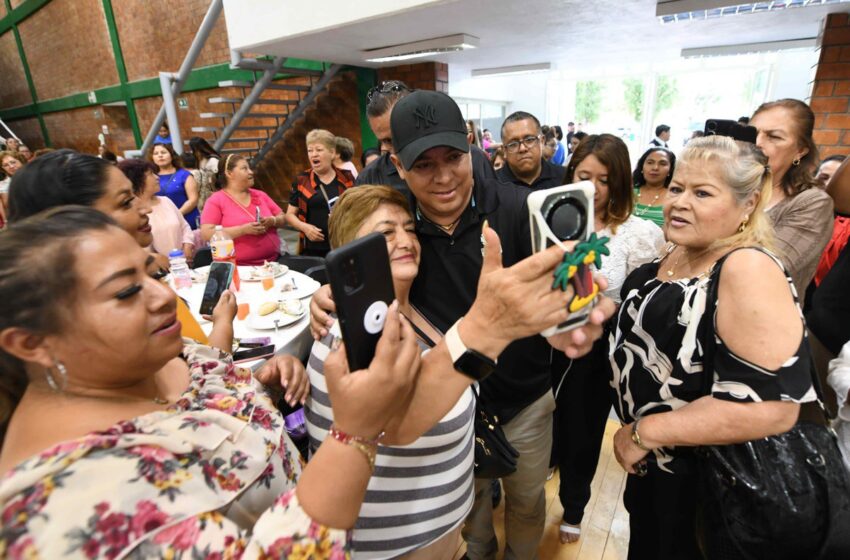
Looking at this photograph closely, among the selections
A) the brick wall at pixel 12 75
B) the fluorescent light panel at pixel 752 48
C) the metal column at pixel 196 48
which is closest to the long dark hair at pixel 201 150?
the metal column at pixel 196 48

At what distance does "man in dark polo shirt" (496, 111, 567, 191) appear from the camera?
2.62 metres

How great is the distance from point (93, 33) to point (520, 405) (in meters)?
12.9

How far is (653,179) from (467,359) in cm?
255

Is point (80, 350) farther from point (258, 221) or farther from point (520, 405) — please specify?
point (258, 221)

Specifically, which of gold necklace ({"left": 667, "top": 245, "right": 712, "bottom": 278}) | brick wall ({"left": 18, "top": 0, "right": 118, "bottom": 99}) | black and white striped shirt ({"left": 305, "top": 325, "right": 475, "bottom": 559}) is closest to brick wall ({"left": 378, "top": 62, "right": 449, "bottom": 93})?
gold necklace ({"left": 667, "top": 245, "right": 712, "bottom": 278})

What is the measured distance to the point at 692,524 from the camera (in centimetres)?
126

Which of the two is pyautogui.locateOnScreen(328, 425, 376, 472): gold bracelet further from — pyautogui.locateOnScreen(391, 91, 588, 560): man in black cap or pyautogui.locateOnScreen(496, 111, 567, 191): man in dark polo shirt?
pyautogui.locateOnScreen(496, 111, 567, 191): man in dark polo shirt

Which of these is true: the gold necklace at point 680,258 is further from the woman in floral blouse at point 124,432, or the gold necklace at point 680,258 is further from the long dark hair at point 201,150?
the long dark hair at point 201,150

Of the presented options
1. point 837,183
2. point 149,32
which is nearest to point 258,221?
point 837,183

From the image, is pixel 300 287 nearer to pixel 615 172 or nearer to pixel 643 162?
pixel 615 172

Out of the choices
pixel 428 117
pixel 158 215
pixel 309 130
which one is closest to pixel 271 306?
pixel 428 117

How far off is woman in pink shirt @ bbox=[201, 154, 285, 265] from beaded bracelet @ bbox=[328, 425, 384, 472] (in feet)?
8.72

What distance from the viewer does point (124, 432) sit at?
2.04ft

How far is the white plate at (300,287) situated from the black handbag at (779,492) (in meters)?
1.82
